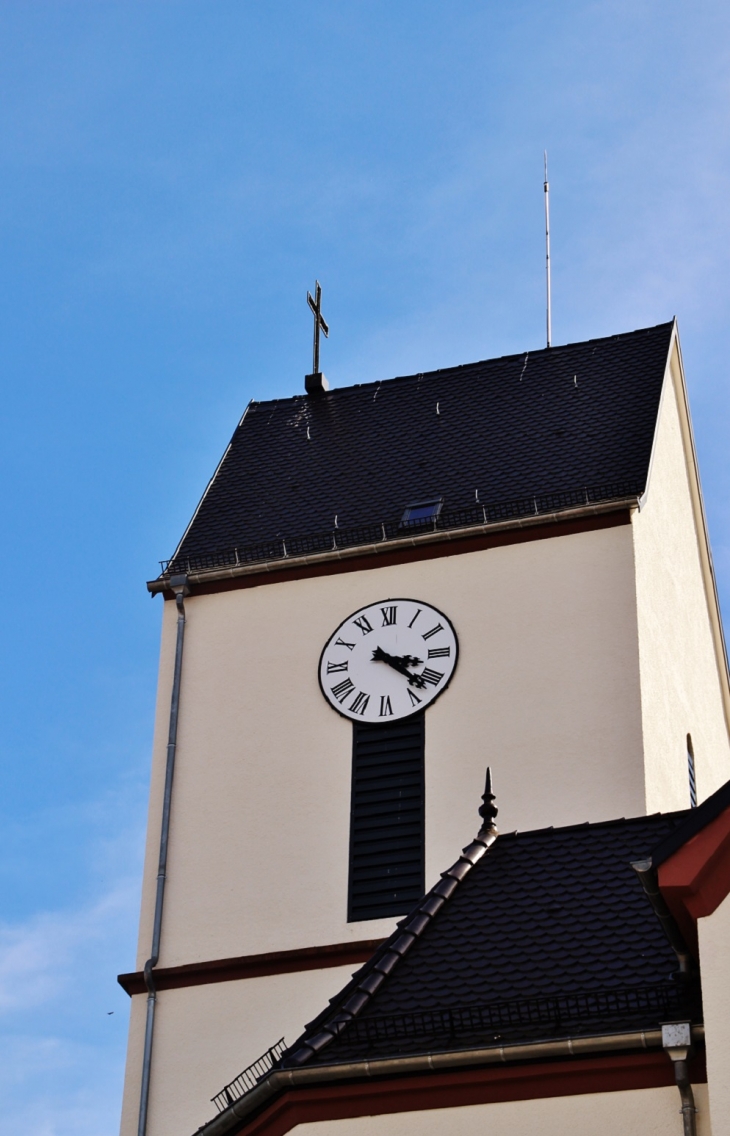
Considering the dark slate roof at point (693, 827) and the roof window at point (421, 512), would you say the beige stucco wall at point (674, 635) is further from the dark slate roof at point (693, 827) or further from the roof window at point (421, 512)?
the dark slate roof at point (693, 827)

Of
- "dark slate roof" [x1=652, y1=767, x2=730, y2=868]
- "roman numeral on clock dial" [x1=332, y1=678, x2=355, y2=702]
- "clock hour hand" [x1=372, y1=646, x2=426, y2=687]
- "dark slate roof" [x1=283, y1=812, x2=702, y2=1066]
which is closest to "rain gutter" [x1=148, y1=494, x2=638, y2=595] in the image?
"clock hour hand" [x1=372, y1=646, x2=426, y2=687]

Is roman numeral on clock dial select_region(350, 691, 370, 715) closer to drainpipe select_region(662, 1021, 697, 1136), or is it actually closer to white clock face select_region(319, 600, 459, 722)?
white clock face select_region(319, 600, 459, 722)

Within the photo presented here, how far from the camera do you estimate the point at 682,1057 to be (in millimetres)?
12680

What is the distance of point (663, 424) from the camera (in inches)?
962

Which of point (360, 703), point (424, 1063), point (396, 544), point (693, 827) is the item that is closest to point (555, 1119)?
point (424, 1063)

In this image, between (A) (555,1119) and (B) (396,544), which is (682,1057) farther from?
(B) (396,544)

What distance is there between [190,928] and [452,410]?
266 inches

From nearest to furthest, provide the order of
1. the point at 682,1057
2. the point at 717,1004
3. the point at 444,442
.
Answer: the point at 717,1004 → the point at 682,1057 → the point at 444,442

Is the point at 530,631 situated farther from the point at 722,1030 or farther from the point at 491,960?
the point at 722,1030

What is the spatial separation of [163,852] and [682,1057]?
31.6ft

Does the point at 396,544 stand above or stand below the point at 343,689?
above

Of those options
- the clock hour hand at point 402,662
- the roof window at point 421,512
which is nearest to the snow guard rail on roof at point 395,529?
the roof window at point 421,512

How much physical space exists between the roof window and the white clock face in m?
0.91

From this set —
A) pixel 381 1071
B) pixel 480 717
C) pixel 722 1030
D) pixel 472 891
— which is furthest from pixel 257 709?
pixel 722 1030
